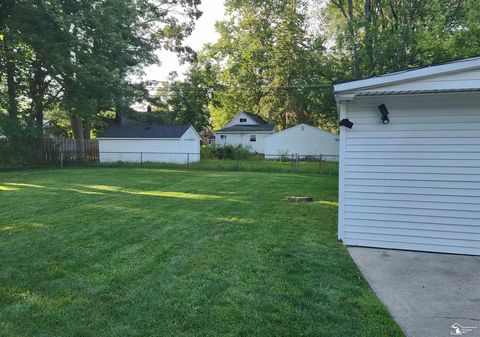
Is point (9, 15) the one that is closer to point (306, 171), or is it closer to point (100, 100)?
point (100, 100)

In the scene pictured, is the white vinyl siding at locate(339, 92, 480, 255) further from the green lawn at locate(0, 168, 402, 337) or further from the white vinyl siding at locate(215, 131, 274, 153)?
the white vinyl siding at locate(215, 131, 274, 153)

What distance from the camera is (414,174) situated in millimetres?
5301

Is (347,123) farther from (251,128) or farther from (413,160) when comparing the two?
(251,128)

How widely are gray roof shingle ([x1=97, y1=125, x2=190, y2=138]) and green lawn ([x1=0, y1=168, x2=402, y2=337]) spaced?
15036 mm

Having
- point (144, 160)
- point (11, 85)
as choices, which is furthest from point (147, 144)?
point (11, 85)

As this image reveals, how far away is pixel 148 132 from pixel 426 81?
20305mm

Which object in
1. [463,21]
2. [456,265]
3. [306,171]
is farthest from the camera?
[306,171]

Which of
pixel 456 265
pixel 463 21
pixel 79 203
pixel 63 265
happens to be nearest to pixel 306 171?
pixel 463 21

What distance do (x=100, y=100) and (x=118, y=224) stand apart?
1483 cm

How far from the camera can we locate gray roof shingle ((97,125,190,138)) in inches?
904

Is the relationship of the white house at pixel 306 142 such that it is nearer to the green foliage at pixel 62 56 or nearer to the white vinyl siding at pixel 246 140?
the white vinyl siding at pixel 246 140

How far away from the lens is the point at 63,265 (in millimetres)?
4375

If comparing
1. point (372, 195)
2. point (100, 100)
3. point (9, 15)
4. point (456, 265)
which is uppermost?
point (9, 15)

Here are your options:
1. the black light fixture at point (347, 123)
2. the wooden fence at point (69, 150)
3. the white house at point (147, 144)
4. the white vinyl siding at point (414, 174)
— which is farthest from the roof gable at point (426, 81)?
the wooden fence at point (69, 150)
